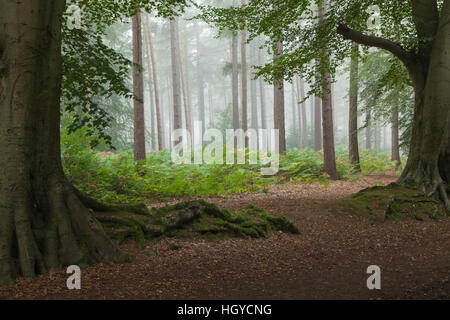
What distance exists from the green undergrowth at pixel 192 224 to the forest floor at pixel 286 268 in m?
0.23

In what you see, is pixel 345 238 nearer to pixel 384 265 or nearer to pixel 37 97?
pixel 384 265

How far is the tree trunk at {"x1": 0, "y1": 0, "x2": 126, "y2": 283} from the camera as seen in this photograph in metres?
4.24

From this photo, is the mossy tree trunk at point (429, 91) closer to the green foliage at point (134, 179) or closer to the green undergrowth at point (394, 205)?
the green undergrowth at point (394, 205)

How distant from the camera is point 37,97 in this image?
4.55 m

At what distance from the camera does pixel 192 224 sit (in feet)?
20.6

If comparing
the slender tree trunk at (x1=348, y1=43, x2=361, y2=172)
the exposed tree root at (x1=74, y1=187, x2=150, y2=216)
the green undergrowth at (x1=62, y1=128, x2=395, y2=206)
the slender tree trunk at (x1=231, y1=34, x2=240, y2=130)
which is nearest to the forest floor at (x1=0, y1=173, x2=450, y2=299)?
the exposed tree root at (x1=74, y1=187, x2=150, y2=216)

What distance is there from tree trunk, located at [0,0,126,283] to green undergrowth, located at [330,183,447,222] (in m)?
5.62

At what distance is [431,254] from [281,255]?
249cm

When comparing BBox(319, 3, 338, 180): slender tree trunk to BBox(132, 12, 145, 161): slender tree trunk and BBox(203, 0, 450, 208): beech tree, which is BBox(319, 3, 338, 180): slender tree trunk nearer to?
BBox(203, 0, 450, 208): beech tree

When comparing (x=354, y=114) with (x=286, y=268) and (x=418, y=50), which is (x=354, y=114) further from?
(x=286, y=268)

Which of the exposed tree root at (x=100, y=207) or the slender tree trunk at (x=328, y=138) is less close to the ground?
the slender tree trunk at (x=328, y=138)

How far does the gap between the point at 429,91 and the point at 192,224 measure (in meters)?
6.81

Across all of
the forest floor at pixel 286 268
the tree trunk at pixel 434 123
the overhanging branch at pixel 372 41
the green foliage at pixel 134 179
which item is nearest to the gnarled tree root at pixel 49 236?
the forest floor at pixel 286 268

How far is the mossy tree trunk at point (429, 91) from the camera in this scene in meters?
8.03
